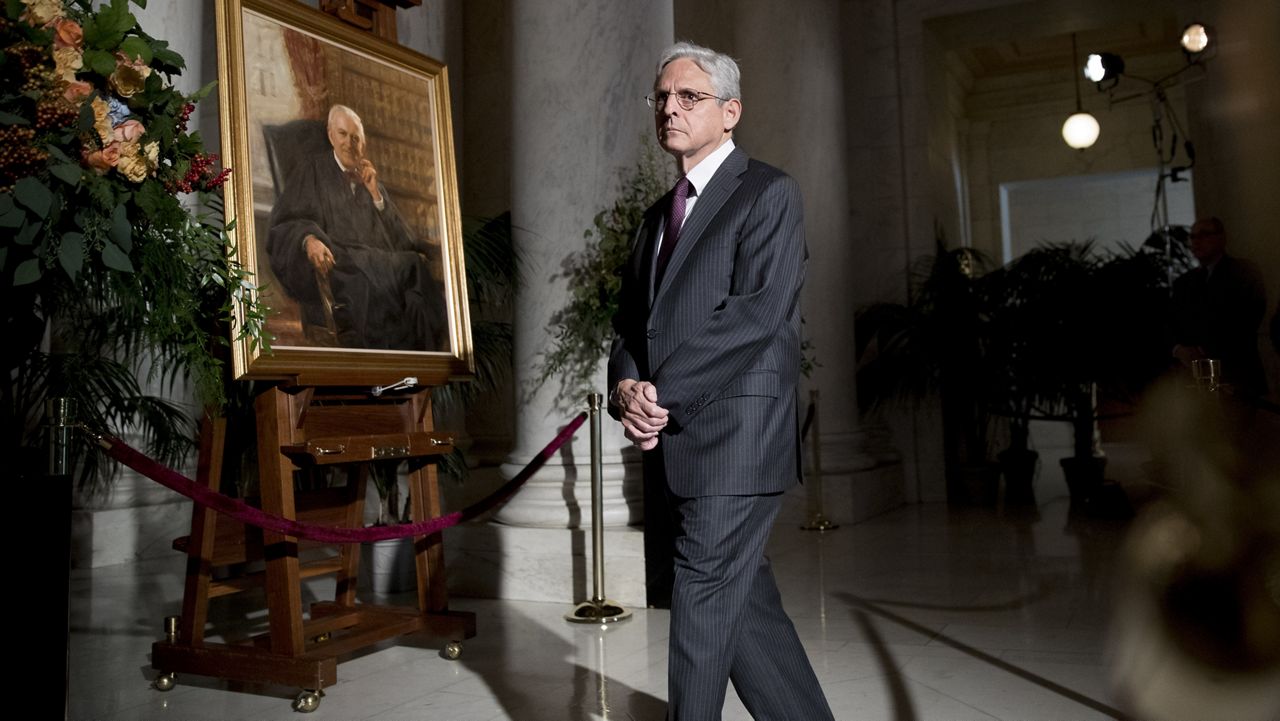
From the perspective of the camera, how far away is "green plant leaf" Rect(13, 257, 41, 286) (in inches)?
102

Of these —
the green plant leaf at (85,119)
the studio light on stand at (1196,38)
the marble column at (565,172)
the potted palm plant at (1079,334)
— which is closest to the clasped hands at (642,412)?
the green plant leaf at (85,119)

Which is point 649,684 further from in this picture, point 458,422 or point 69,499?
point 458,422

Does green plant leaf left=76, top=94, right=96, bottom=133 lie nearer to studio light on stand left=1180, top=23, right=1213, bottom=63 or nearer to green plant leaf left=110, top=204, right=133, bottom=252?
green plant leaf left=110, top=204, right=133, bottom=252

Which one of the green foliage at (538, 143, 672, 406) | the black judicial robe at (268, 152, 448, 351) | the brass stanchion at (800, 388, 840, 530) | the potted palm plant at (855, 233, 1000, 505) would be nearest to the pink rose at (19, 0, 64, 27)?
the black judicial robe at (268, 152, 448, 351)

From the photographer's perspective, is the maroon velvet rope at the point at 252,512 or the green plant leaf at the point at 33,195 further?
the maroon velvet rope at the point at 252,512

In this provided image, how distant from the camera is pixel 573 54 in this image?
589 cm

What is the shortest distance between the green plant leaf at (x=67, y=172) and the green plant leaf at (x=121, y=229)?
0.50 ft

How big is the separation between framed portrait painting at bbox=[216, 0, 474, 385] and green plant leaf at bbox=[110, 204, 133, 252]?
707mm

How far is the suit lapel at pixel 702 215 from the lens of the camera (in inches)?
106

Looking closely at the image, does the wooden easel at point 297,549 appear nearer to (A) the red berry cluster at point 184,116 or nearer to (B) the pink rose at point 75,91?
(A) the red berry cluster at point 184,116

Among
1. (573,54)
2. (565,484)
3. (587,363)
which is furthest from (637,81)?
(565,484)

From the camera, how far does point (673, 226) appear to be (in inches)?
110

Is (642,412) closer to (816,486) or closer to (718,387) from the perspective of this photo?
(718,387)

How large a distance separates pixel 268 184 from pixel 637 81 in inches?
102
